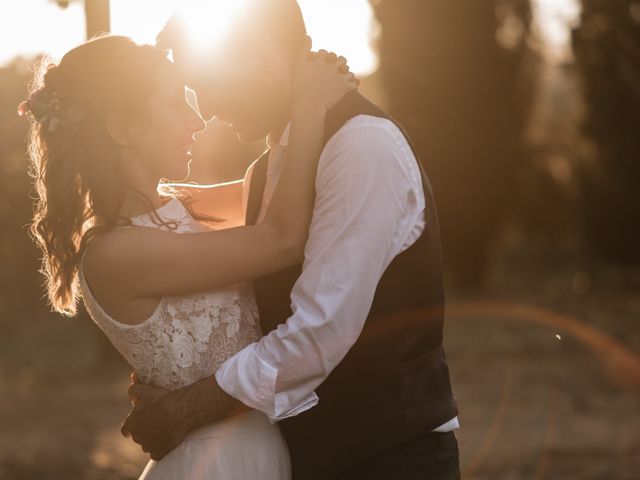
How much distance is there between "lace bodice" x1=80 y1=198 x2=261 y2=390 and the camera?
2.86 meters

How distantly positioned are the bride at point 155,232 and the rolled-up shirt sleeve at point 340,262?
0.20 metres

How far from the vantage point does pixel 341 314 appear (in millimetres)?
2502

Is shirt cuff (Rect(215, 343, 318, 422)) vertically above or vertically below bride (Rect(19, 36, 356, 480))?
below

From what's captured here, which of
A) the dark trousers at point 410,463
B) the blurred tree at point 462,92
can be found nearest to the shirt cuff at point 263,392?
the dark trousers at point 410,463

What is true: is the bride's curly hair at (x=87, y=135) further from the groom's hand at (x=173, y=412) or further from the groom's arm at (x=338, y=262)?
the groom's arm at (x=338, y=262)

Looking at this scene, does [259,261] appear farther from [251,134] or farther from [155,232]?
[251,134]

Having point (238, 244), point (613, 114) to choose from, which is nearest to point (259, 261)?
point (238, 244)

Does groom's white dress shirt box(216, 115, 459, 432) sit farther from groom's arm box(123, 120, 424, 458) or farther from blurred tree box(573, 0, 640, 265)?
blurred tree box(573, 0, 640, 265)

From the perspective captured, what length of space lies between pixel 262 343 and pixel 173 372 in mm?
381

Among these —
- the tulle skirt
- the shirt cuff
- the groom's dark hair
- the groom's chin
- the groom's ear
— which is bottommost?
the tulle skirt

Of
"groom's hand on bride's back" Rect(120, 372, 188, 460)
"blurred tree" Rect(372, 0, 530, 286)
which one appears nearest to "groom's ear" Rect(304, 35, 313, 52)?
"groom's hand on bride's back" Rect(120, 372, 188, 460)

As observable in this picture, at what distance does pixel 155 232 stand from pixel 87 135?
34 cm

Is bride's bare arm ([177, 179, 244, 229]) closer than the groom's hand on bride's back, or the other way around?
the groom's hand on bride's back

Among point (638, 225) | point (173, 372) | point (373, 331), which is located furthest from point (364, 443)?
point (638, 225)
